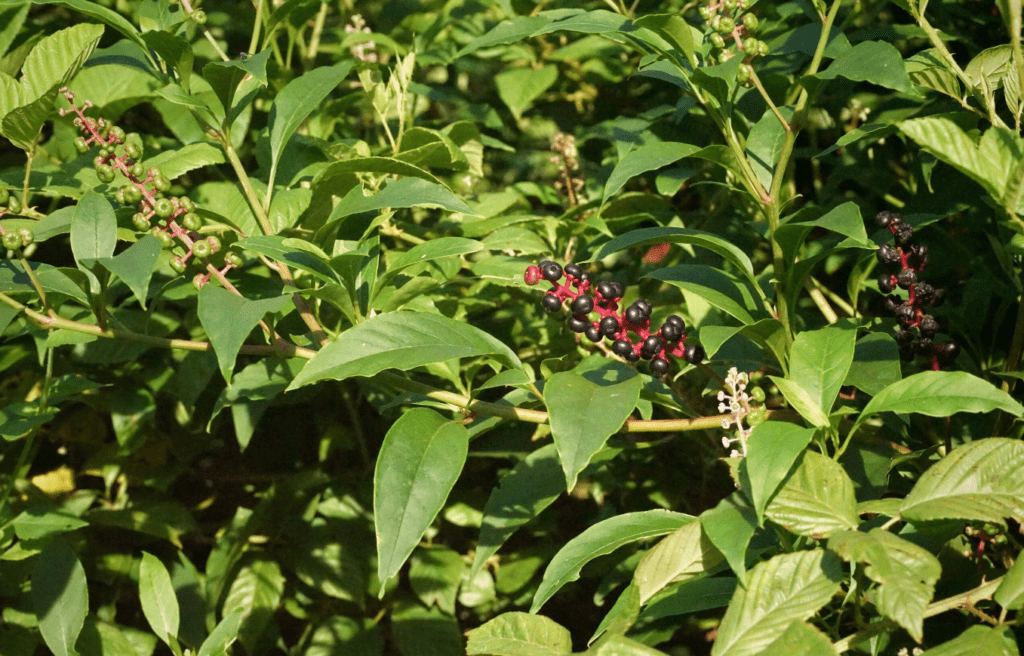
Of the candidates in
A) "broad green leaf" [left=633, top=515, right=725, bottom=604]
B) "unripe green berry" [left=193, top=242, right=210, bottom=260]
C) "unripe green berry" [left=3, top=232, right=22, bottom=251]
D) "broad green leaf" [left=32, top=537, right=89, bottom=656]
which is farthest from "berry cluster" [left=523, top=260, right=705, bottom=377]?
"broad green leaf" [left=32, top=537, right=89, bottom=656]

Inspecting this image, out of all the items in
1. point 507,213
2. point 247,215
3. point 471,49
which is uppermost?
point 471,49

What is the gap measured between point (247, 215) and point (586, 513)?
1.14 m

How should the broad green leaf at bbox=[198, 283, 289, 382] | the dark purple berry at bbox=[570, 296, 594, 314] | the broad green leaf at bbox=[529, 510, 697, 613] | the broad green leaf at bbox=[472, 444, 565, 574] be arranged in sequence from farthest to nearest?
the broad green leaf at bbox=[472, 444, 565, 574], the dark purple berry at bbox=[570, 296, 594, 314], the broad green leaf at bbox=[529, 510, 697, 613], the broad green leaf at bbox=[198, 283, 289, 382]

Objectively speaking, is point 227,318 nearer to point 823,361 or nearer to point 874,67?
point 823,361

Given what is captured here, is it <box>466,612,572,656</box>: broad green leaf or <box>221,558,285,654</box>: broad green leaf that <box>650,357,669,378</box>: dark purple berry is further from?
<box>221,558,285,654</box>: broad green leaf

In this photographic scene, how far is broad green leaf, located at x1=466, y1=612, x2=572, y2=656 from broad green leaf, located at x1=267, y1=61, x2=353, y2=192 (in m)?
0.80

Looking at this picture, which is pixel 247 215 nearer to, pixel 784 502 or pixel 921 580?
pixel 784 502

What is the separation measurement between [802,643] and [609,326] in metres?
0.48

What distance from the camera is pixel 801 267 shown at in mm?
1292

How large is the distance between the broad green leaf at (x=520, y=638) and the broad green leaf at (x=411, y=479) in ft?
0.56

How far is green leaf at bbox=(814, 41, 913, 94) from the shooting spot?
116 cm

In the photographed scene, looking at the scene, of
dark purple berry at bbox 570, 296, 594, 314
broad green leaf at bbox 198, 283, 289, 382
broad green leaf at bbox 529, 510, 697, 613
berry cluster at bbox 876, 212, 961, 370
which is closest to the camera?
broad green leaf at bbox 198, 283, 289, 382

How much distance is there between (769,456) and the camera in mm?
990

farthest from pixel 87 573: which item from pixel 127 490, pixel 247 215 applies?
pixel 247 215
